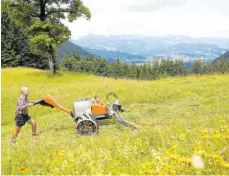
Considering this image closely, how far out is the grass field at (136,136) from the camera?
5953mm

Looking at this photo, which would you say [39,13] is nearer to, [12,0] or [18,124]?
[12,0]

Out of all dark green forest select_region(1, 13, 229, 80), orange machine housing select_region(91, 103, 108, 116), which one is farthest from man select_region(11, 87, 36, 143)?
dark green forest select_region(1, 13, 229, 80)

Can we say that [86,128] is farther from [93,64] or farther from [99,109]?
[93,64]

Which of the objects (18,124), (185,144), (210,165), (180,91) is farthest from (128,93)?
(210,165)

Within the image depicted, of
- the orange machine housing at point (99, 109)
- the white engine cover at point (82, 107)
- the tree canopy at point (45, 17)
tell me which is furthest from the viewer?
the tree canopy at point (45, 17)

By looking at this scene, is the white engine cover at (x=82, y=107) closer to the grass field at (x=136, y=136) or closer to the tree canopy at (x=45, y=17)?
the grass field at (x=136, y=136)

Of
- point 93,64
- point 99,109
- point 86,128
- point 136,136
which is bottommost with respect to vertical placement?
point 93,64

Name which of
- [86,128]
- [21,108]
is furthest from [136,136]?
[21,108]

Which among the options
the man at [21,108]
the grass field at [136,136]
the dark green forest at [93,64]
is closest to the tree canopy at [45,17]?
the grass field at [136,136]

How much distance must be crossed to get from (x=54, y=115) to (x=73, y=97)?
4.60 m

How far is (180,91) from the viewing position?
2253 centimetres

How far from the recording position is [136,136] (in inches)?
341

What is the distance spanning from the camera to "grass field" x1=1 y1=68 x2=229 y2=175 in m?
5.95

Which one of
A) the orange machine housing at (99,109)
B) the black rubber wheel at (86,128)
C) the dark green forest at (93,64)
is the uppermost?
the orange machine housing at (99,109)
